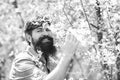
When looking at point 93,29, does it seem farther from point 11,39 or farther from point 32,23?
point 11,39

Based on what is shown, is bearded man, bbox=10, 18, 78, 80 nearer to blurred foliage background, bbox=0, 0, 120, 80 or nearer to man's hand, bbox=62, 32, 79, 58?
man's hand, bbox=62, 32, 79, 58

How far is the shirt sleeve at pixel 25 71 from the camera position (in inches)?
150

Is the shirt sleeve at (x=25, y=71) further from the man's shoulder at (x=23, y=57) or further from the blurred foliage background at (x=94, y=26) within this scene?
the blurred foliage background at (x=94, y=26)

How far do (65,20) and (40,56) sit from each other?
1.44 meters

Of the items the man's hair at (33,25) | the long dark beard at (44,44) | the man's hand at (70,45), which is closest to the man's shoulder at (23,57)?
the long dark beard at (44,44)

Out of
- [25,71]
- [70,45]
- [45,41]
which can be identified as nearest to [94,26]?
[45,41]

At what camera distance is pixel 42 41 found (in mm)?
4020

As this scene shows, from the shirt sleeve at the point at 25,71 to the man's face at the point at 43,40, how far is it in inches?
8.8

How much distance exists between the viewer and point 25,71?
12.6ft

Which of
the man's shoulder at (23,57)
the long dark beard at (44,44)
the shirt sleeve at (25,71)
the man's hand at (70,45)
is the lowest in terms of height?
the shirt sleeve at (25,71)

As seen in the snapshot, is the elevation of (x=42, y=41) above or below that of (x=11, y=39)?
above

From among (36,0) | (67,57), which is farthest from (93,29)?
(67,57)

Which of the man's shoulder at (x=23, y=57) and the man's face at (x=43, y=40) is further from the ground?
the man's face at (x=43, y=40)

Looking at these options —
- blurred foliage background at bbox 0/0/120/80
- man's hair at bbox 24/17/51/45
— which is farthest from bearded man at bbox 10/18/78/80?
blurred foliage background at bbox 0/0/120/80
